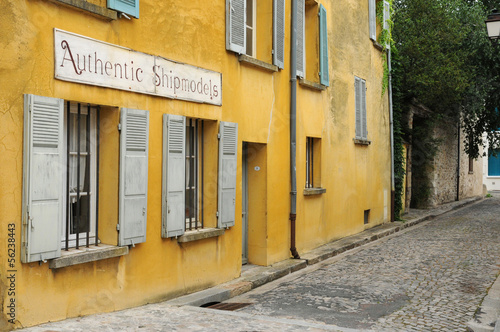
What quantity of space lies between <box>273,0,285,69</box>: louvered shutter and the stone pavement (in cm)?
338

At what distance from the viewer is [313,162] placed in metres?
11.3

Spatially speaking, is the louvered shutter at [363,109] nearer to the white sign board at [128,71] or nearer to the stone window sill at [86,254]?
the white sign board at [128,71]

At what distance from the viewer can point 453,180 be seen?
23.8 m

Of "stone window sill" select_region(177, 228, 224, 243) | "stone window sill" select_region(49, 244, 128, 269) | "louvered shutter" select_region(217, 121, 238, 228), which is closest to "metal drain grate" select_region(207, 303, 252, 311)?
"stone window sill" select_region(177, 228, 224, 243)

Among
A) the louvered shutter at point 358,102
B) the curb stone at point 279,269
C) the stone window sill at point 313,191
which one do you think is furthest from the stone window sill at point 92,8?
the louvered shutter at point 358,102

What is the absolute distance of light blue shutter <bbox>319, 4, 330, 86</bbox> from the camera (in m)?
11.1

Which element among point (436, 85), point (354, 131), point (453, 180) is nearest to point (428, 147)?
point (436, 85)

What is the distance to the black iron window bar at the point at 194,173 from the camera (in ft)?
24.2

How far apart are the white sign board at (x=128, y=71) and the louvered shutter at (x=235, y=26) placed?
0.57 m

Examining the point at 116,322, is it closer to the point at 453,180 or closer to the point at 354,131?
the point at 354,131

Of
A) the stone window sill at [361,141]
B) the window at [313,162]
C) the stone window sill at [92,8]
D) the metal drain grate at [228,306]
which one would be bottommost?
the metal drain grate at [228,306]

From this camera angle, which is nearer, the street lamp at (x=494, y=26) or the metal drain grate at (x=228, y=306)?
the metal drain grate at (x=228, y=306)

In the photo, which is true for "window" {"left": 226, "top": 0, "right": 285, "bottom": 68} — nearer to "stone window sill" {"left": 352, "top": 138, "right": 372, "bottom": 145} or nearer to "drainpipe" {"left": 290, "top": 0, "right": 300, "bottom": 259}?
"drainpipe" {"left": 290, "top": 0, "right": 300, "bottom": 259}

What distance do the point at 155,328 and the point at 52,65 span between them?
258 cm
